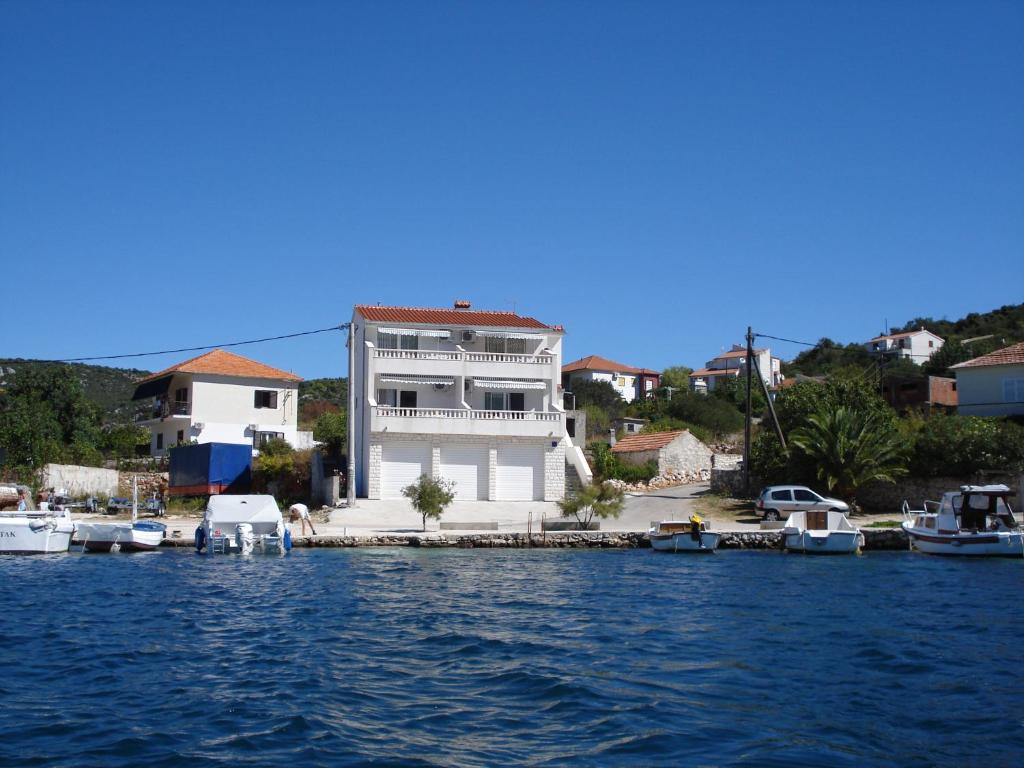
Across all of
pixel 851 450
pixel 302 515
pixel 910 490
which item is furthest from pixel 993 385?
pixel 302 515

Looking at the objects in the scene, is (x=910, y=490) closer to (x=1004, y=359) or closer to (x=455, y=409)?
(x=1004, y=359)

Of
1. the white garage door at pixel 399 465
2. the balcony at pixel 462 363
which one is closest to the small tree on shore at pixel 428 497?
the white garage door at pixel 399 465

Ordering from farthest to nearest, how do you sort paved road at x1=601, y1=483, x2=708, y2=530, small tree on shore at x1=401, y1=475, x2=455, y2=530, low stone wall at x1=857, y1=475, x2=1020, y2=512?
low stone wall at x1=857, y1=475, x2=1020, y2=512
paved road at x1=601, y1=483, x2=708, y2=530
small tree on shore at x1=401, y1=475, x2=455, y2=530

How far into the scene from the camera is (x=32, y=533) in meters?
32.8

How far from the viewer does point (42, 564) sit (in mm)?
30359

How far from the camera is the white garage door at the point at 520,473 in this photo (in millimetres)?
48000

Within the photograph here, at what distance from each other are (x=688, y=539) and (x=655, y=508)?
925 centimetres

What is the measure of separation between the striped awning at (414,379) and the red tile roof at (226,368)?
492 inches

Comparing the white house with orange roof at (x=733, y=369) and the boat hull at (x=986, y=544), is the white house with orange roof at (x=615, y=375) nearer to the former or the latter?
the white house with orange roof at (x=733, y=369)

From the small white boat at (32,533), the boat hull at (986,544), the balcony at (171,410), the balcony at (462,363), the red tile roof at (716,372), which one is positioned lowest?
the boat hull at (986,544)

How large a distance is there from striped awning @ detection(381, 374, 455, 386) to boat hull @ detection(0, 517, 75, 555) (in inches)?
712

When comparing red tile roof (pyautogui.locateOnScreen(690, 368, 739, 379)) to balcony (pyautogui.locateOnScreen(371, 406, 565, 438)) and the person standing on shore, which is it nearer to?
balcony (pyautogui.locateOnScreen(371, 406, 565, 438))

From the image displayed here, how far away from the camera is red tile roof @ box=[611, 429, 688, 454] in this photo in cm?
5334

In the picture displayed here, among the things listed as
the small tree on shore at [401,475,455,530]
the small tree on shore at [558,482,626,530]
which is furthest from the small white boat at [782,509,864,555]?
the small tree on shore at [401,475,455,530]
